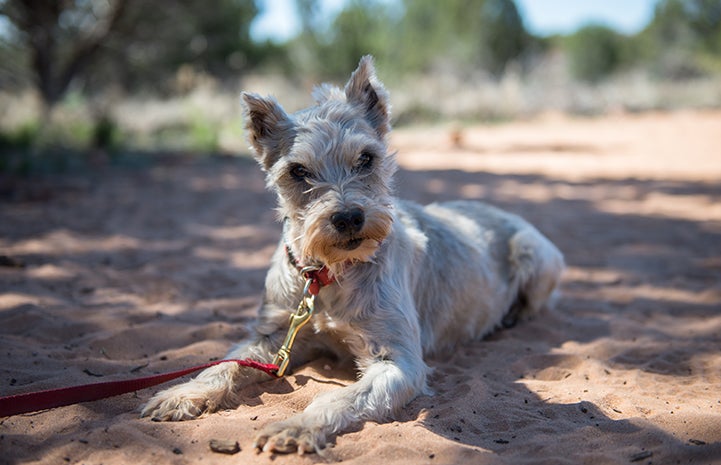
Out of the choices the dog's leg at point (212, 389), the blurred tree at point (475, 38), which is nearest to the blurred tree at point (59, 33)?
the dog's leg at point (212, 389)

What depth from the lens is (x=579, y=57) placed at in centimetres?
4238

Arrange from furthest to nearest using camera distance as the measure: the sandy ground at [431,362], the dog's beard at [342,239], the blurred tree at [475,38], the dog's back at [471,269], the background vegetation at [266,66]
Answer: the blurred tree at [475,38] → the background vegetation at [266,66] → the dog's back at [471,269] → the dog's beard at [342,239] → the sandy ground at [431,362]

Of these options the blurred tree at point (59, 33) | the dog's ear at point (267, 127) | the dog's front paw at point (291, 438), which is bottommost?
the dog's front paw at point (291, 438)

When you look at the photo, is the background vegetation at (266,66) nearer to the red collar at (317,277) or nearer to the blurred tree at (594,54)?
the blurred tree at (594,54)

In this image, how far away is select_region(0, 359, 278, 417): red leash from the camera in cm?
326

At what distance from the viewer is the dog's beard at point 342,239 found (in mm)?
3633

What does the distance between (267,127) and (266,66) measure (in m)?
33.4

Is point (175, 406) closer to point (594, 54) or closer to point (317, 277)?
point (317, 277)

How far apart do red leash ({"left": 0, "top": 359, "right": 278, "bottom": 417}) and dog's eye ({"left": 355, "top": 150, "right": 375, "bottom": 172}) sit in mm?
1555

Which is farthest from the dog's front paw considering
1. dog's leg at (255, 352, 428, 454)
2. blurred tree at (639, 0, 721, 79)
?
blurred tree at (639, 0, 721, 79)

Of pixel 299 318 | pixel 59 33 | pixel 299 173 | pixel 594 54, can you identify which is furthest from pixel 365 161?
pixel 594 54

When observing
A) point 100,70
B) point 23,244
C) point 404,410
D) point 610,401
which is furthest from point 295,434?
point 100,70

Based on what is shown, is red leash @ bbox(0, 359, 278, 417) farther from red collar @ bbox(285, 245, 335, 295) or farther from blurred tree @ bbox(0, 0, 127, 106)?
blurred tree @ bbox(0, 0, 127, 106)

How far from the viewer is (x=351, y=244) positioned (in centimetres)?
370
